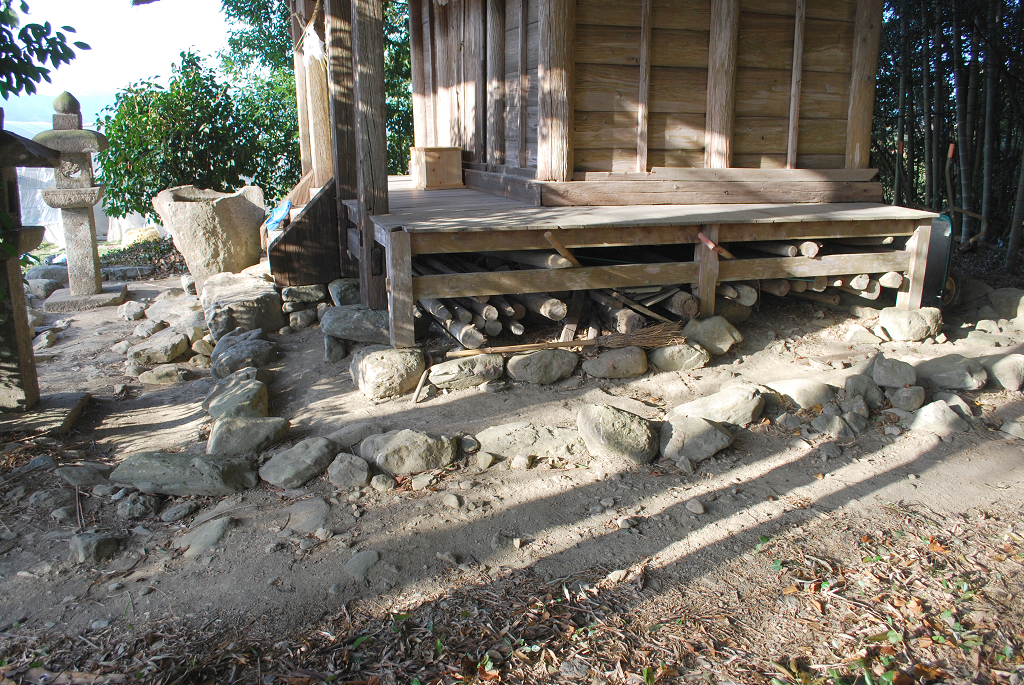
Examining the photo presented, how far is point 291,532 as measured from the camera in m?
3.72

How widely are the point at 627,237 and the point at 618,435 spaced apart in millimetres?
1844

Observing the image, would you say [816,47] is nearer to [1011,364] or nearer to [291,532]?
[1011,364]

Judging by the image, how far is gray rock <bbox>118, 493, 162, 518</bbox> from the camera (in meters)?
3.95

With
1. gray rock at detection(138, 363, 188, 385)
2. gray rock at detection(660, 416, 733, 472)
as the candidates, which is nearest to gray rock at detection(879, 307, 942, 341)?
gray rock at detection(660, 416, 733, 472)

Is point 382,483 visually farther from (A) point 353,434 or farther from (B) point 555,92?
(B) point 555,92

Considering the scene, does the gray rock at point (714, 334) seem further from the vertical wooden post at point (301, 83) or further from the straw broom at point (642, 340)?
the vertical wooden post at point (301, 83)

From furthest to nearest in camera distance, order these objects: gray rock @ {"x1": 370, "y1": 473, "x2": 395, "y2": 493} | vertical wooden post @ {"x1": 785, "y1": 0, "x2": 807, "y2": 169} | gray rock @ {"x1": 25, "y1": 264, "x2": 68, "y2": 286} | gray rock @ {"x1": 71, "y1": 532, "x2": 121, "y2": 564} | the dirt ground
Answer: gray rock @ {"x1": 25, "y1": 264, "x2": 68, "y2": 286}, vertical wooden post @ {"x1": 785, "y1": 0, "x2": 807, "y2": 169}, gray rock @ {"x1": 370, "y1": 473, "x2": 395, "y2": 493}, gray rock @ {"x1": 71, "y1": 532, "x2": 121, "y2": 564}, the dirt ground

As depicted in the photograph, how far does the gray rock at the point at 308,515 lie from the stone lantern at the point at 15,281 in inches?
103

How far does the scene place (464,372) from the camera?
16.8 ft

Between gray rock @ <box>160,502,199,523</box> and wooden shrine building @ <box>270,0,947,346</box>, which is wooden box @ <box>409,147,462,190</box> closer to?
wooden shrine building @ <box>270,0,947,346</box>

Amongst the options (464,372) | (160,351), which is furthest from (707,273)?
(160,351)

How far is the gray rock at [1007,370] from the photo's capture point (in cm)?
490

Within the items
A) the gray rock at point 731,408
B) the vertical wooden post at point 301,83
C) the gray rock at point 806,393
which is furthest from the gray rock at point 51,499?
the vertical wooden post at point 301,83

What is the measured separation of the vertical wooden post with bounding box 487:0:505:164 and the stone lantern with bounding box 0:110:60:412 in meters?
4.21
